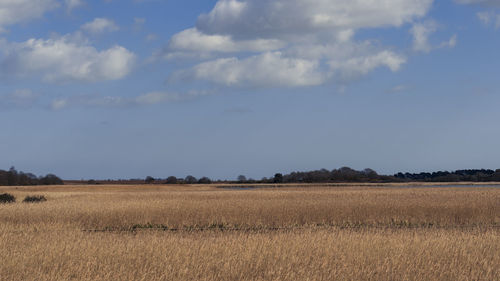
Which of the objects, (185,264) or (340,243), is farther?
(340,243)

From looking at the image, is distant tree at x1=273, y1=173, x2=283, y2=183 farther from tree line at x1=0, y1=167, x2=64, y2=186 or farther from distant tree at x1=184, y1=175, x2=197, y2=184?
tree line at x1=0, y1=167, x2=64, y2=186

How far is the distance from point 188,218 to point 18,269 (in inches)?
565

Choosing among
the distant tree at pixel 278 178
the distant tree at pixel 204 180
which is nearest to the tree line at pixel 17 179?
the distant tree at pixel 204 180

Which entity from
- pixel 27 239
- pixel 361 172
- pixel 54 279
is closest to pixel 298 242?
pixel 54 279

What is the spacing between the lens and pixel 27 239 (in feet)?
54.5

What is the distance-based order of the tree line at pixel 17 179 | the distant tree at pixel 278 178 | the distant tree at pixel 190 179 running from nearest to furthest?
the tree line at pixel 17 179
the distant tree at pixel 278 178
the distant tree at pixel 190 179

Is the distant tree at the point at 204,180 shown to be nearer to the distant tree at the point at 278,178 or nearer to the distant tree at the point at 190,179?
the distant tree at the point at 190,179

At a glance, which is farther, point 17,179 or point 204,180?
point 204,180

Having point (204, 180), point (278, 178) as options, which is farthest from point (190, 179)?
point (278, 178)

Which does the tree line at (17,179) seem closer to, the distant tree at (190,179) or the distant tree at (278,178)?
the distant tree at (190,179)

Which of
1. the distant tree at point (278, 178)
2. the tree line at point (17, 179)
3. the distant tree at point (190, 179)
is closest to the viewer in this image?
the tree line at point (17, 179)

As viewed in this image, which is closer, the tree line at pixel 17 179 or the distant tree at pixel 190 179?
the tree line at pixel 17 179

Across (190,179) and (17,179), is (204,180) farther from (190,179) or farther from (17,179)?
(17,179)

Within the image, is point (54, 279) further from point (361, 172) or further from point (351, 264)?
point (361, 172)
